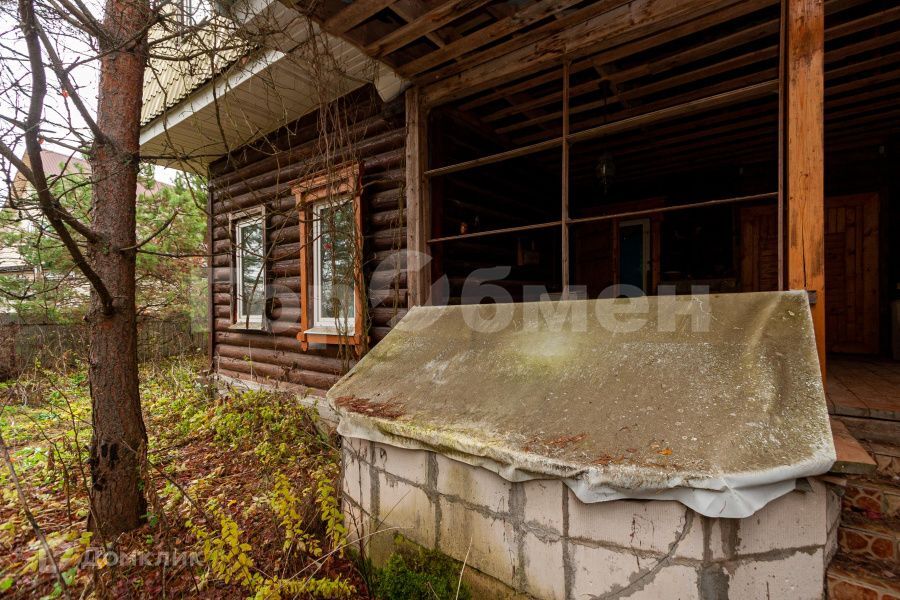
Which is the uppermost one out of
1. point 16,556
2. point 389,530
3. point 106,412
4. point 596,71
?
point 596,71

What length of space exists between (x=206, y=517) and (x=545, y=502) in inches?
81.8

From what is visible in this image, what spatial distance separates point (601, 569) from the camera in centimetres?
145

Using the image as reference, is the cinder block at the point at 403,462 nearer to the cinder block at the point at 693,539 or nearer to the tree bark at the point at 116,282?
the cinder block at the point at 693,539

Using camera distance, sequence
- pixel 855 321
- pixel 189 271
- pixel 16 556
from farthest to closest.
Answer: pixel 189 271 < pixel 855 321 < pixel 16 556

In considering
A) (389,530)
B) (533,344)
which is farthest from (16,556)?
(533,344)

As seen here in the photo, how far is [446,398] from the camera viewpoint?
2.05 m

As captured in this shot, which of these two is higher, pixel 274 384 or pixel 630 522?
pixel 630 522

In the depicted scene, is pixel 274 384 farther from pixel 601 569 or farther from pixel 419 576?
pixel 601 569

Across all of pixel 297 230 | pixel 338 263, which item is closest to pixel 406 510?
pixel 338 263

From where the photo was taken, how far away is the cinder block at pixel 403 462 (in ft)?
6.34

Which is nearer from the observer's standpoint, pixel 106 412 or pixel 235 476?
pixel 106 412

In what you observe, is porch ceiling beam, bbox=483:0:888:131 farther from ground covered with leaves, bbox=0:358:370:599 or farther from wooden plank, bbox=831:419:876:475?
ground covered with leaves, bbox=0:358:370:599

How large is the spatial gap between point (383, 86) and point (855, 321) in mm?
5914

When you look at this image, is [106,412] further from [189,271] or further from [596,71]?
[189,271]
